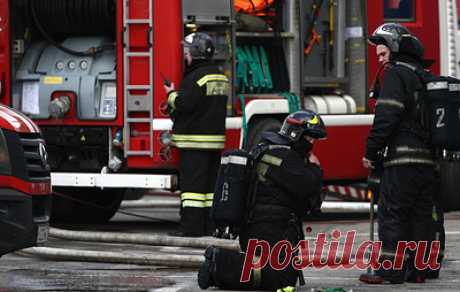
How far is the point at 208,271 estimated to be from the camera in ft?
31.6

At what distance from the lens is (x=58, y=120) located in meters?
13.7

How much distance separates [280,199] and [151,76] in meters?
4.06

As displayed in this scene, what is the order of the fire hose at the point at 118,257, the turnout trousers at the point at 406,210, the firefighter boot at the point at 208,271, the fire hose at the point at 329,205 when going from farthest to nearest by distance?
1. the fire hose at the point at 329,205
2. the fire hose at the point at 118,257
3. the turnout trousers at the point at 406,210
4. the firefighter boot at the point at 208,271

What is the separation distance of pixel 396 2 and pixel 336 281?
554 cm

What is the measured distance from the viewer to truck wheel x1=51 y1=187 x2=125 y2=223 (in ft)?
48.4

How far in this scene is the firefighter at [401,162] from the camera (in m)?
10.0

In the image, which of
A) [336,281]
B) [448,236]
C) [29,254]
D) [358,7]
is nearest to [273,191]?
[336,281]

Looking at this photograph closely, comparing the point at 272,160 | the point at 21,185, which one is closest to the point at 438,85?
the point at 272,160

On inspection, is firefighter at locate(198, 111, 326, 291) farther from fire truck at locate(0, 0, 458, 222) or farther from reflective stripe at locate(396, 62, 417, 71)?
fire truck at locate(0, 0, 458, 222)

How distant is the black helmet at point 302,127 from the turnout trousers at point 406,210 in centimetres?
80

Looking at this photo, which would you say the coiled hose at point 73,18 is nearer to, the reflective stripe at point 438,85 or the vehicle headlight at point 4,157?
the reflective stripe at point 438,85

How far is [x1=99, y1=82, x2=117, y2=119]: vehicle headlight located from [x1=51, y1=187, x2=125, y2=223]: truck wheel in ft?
4.58

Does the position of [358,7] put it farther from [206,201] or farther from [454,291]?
[454,291]

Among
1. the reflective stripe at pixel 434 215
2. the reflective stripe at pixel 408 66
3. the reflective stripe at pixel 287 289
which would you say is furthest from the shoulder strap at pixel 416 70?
the reflective stripe at pixel 287 289
